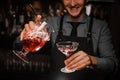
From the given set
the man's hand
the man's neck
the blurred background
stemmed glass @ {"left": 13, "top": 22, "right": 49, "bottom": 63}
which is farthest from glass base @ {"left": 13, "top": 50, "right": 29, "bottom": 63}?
the blurred background

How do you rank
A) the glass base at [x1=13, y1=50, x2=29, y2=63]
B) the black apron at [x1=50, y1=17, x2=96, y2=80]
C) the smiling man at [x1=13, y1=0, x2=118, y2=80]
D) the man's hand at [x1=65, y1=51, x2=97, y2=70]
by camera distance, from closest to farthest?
the man's hand at [x1=65, y1=51, x2=97, y2=70], the glass base at [x1=13, y1=50, x2=29, y2=63], the smiling man at [x1=13, y1=0, x2=118, y2=80], the black apron at [x1=50, y1=17, x2=96, y2=80]

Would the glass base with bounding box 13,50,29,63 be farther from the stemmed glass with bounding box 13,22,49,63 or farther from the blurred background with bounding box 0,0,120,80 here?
the blurred background with bounding box 0,0,120,80

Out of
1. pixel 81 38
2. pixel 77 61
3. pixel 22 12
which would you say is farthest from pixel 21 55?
pixel 22 12

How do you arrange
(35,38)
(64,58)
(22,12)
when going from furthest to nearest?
(22,12)
(64,58)
(35,38)

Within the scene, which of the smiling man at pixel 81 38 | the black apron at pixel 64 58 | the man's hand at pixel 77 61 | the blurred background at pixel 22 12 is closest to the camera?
the man's hand at pixel 77 61

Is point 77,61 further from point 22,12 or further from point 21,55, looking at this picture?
point 22,12

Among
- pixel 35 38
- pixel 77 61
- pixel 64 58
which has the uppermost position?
pixel 35 38

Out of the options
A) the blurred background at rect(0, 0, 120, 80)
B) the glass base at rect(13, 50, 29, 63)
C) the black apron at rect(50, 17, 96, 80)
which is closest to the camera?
the glass base at rect(13, 50, 29, 63)

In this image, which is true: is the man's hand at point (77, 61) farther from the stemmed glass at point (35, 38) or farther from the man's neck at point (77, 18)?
the man's neck at point (77, 18)

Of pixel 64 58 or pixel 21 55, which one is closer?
pixel 21 55

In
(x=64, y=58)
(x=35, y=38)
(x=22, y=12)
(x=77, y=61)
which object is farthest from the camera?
(x=22, y=12)

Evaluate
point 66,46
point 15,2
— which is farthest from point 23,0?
point 66,46

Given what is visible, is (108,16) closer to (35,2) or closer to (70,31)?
(35,2)

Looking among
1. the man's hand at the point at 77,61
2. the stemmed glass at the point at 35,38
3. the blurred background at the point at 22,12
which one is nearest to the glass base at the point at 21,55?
the stemmed glass at the point at 35,38
